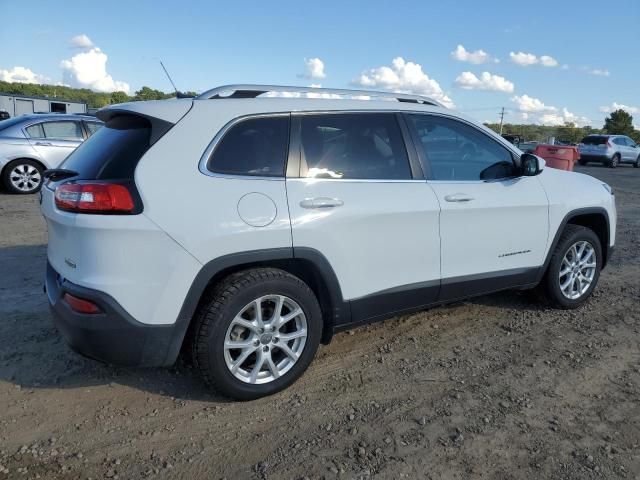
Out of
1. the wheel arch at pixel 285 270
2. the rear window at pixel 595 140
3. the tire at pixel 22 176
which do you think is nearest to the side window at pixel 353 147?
the wheel arch at pixel 285 270

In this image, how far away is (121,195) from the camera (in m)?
2.72

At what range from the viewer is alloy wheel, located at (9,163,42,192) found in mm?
10055

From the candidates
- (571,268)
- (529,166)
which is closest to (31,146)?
(529,166)

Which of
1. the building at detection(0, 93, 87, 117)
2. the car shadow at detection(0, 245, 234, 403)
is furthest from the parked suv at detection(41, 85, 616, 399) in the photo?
the building at detection(0, 93, 87, 117)

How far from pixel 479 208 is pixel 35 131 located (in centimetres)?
920

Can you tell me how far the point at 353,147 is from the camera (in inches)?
137

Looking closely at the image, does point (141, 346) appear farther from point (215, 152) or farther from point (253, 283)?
point (215, 152)

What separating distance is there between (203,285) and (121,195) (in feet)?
2.05

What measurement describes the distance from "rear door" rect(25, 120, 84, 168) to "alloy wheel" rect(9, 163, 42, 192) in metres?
0.34

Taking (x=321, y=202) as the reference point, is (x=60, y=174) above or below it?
above

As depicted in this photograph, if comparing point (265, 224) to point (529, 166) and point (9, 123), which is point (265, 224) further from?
point (9, 123)

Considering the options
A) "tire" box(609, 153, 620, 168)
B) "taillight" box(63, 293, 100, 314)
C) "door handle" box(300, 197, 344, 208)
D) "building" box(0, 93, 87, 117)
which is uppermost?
"building" box(0, 93, 87, 117)

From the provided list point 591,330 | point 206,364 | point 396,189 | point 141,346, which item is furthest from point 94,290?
point 591,330

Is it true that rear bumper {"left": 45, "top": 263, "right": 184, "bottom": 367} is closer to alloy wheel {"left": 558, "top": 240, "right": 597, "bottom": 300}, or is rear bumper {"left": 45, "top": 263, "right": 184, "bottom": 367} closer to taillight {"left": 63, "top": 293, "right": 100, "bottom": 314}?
taillight {"left": 63, "top": 293, "right": 100, "bottom": 314}
